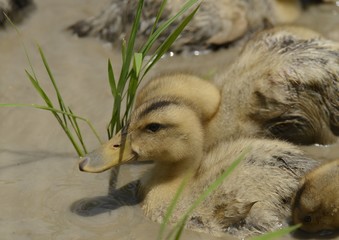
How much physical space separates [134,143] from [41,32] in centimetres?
185

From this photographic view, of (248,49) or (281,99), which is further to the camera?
(248,49)

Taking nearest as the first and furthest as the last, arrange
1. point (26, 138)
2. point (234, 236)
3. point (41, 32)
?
point (234, 236) → point (26, 138) → point (41, 32)

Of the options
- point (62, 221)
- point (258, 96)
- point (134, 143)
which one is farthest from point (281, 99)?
point (62, 221)

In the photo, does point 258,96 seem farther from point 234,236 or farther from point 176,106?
point 234,236

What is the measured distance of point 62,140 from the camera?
4.30 meters

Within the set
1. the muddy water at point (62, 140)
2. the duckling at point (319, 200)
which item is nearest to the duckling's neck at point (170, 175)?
the muddy water at point (62, 140)

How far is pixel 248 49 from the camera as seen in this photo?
443 centimetres

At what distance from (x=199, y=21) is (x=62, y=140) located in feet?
4.16

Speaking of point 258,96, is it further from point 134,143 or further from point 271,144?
point 134,143

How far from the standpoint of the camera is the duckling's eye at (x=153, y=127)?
3.70 m

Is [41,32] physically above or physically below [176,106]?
below

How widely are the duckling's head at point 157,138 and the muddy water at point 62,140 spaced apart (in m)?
0.25

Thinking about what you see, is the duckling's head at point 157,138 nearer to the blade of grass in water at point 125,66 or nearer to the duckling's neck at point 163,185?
the duckling's neck at point 163,185

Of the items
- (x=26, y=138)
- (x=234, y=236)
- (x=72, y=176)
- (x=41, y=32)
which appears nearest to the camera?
(x=234, y=236)
